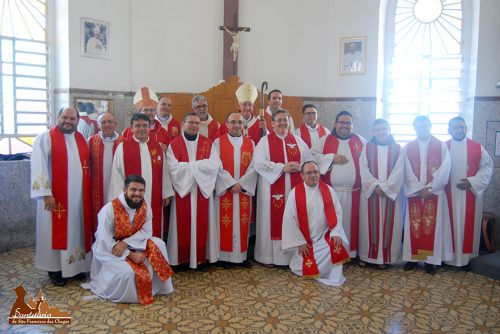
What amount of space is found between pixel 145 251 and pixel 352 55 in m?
5.90

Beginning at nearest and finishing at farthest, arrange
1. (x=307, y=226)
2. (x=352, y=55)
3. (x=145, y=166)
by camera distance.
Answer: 1. (x=145, y=166)
2. (x=307, y=226)
3. (x=352, y=55)

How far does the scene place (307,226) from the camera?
4.99 meters

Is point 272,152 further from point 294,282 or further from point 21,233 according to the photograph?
point 21,233

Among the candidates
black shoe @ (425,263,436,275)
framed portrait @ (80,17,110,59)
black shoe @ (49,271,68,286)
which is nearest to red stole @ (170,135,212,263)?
black shoe @ (49,271,68,286)

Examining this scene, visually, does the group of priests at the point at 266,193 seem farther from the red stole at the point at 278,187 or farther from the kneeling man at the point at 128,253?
the kneeling man at the point at 128,253

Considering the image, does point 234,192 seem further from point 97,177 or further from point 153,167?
point 97,177

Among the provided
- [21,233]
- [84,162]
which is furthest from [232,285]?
[21,233]

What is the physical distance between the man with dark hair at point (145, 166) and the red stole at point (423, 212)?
2842mm

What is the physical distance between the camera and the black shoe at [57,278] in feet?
15.1

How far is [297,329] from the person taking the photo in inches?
146

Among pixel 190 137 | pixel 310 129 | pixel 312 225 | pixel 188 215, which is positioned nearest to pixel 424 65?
pixel 310 129

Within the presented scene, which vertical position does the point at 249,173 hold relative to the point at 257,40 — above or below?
below

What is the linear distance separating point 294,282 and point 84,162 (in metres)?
2.55

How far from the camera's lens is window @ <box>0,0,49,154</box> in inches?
276
